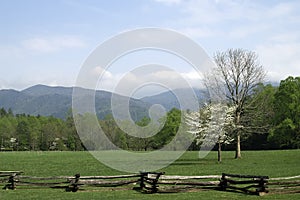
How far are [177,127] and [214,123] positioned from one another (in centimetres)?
1701

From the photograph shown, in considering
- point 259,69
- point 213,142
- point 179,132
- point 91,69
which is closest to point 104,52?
point 91,69

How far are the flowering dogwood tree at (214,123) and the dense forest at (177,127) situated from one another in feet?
9.09

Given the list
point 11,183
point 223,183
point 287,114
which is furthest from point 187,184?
point 287,114

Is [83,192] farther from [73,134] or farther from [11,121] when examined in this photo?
[11,121]

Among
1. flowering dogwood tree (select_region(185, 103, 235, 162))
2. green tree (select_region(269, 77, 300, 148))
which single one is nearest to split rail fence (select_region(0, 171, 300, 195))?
flowering dogwood tree (select_region(185, 103, 235, 162))

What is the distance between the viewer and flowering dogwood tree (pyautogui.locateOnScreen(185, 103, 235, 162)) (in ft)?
152

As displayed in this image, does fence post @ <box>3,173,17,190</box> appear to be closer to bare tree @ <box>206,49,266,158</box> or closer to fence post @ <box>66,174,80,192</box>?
fence post @ <box>66,174,80,192</box>

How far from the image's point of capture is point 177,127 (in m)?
63.5

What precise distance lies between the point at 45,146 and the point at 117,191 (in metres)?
117

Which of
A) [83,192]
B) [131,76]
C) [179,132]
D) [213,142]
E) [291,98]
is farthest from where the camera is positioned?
[291,98]

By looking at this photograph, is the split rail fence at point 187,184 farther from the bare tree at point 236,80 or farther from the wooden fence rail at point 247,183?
the bare tree at point 236,80

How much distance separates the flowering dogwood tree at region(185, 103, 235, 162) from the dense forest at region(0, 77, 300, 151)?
277 centimetres

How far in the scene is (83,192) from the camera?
22.9 m

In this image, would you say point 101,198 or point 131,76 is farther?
point 131,76
